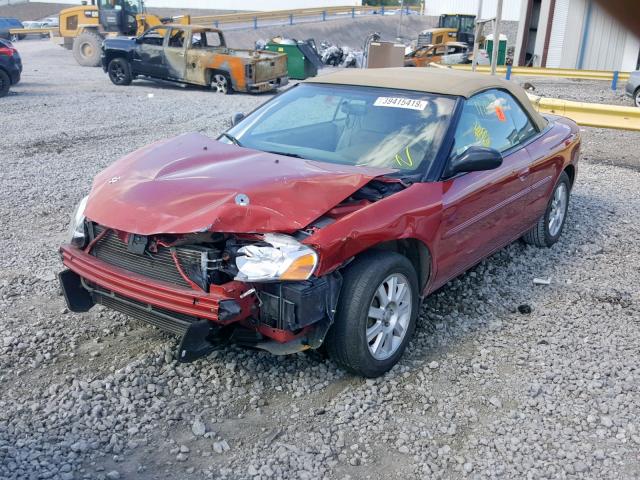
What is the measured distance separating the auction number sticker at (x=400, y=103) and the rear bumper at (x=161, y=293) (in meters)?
1.93

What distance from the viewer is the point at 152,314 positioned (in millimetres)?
3367

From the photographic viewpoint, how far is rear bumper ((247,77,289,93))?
1675 cm

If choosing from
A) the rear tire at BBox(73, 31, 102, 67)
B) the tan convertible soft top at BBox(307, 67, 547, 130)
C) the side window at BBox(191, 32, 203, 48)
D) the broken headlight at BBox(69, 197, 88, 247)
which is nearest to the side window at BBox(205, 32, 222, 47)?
the side window at BBox(191, 32, 203, 48)

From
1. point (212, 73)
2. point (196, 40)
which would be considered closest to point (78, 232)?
point (212, 73)

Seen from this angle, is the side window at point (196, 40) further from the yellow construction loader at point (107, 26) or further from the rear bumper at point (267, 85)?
the yellow construction loader at point (107, 26)

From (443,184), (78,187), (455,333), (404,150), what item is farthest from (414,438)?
(78,187)

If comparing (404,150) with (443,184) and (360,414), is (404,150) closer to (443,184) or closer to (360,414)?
(443,184)

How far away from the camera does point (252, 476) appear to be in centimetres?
288

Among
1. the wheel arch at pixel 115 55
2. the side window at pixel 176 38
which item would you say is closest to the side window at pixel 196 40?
the side window at pixel 176 38

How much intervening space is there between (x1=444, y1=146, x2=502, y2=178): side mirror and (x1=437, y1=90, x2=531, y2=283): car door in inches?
3.7

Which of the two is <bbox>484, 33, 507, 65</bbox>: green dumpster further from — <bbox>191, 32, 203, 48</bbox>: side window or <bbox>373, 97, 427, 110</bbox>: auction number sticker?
<bbox>373, 97, 427, 110</bbox>: auction number sticker

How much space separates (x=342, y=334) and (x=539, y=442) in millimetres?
1118

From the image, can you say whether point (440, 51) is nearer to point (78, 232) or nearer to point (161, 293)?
point (78, 232)

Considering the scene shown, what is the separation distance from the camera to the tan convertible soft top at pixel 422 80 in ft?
14.9
